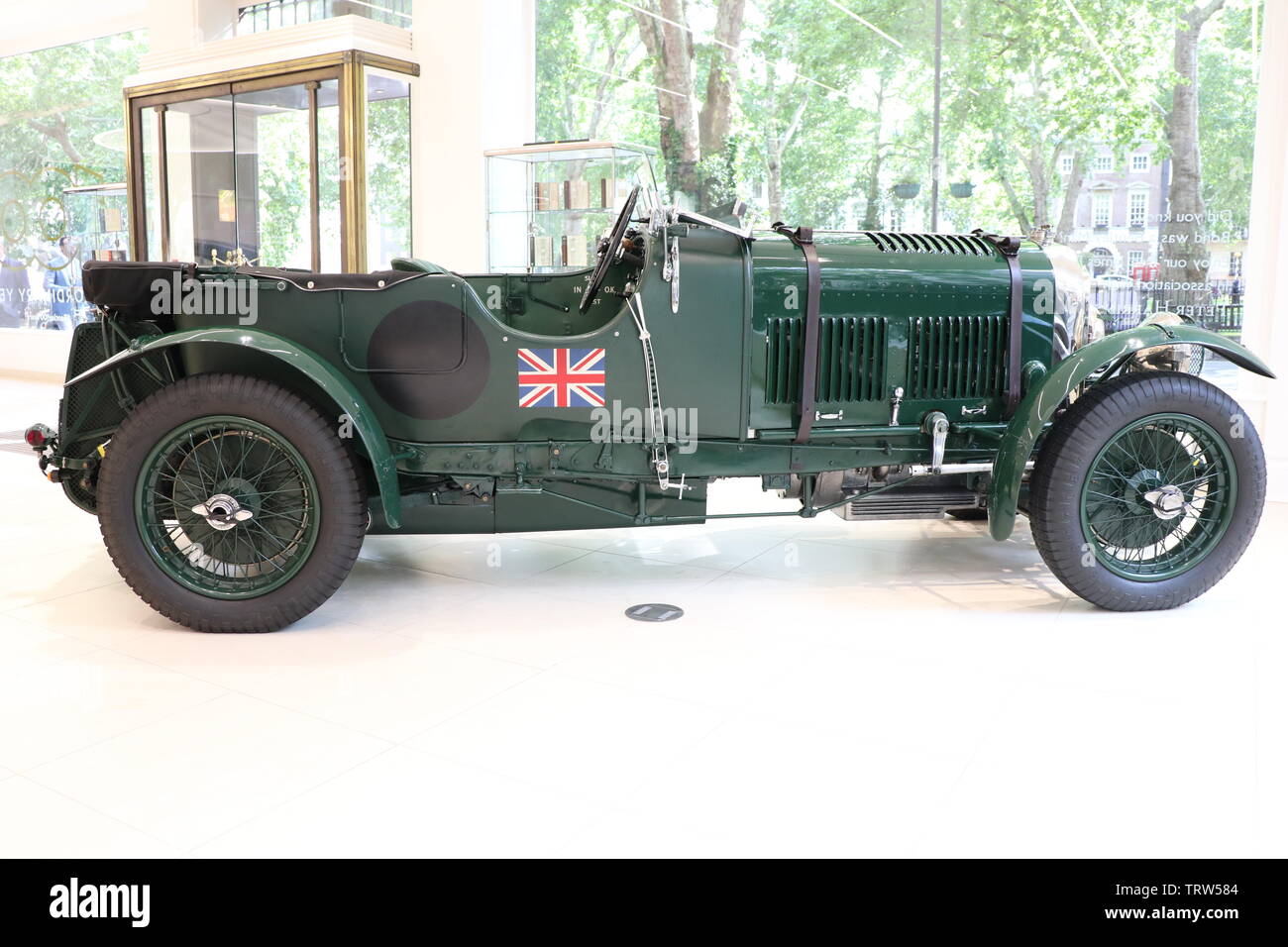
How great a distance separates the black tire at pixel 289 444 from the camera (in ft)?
10.8

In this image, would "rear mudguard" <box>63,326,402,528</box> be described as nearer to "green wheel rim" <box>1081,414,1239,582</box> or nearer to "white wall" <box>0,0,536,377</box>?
"green wheel rim" <box>1081,414,1239,582</box>

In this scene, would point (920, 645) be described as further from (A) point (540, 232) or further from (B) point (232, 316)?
(A) point (540, 232)

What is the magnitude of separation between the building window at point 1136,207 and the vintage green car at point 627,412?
10.9 ft

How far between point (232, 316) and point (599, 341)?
4.06ft

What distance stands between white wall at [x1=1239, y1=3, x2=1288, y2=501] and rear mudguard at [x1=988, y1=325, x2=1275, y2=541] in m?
2.31

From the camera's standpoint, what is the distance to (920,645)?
3252mm

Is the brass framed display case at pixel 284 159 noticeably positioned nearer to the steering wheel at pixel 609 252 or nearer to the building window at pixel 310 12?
the building window at pixel 310 12

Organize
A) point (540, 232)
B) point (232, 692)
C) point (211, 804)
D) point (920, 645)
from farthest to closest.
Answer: point (540, 232) → point (920, 645) → point (232, 692) → point (211, 804)

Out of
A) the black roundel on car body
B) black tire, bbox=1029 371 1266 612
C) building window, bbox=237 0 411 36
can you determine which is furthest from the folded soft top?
building window, bbox=237 0 411 36

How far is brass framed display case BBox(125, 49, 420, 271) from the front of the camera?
7.88 m

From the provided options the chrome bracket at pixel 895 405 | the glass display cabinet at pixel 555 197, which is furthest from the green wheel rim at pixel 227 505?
the glass display cabinet at pixel 555 197
